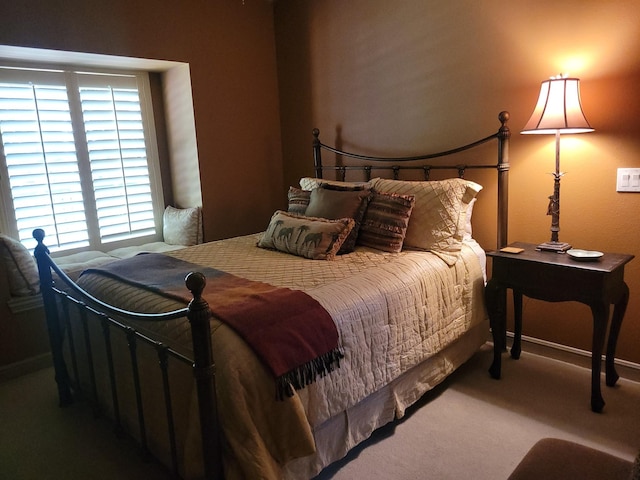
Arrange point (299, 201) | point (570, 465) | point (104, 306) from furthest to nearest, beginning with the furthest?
point (299, 201), point (104, 306), point (570, 465)

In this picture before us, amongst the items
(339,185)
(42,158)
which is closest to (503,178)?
(339,185)

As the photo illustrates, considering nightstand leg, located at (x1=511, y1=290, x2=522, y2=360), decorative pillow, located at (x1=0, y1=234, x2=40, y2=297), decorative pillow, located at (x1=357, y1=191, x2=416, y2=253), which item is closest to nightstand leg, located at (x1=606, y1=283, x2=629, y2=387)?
nightstand leg, located at (x1=511, y1=290, x2=522, y2=360)

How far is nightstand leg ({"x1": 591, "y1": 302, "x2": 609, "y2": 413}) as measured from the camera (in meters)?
2.08

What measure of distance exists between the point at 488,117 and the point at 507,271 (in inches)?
39.3

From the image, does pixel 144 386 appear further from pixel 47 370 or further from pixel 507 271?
pixel 507 271

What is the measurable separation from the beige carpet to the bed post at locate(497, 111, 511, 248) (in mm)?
802

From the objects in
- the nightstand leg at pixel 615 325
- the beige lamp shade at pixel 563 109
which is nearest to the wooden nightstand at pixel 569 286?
the nightstand leg at pixel 615 325

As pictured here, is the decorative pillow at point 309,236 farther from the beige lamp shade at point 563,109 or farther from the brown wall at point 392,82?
the beige lamp shade at point 563,109

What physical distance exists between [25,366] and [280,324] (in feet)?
7.13

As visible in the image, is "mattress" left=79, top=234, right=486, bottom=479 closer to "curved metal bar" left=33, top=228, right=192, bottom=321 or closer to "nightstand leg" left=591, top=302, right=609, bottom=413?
"curved metal bar" left=33, top=228, right=192, bottom=321

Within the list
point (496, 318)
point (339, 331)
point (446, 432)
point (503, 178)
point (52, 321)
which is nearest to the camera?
point (339, 331)

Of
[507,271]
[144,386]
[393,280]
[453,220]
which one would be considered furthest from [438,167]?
[144,386]

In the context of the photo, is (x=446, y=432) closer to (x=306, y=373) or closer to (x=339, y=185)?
(x=306, y=373)

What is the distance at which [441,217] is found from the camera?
2.50 meters
